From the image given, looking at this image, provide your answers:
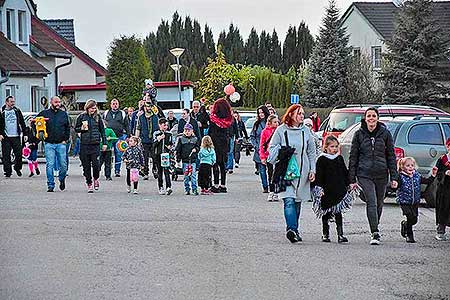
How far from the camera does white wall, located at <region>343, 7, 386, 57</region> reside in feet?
207

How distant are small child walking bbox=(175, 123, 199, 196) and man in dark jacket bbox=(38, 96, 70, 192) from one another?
2198 mm

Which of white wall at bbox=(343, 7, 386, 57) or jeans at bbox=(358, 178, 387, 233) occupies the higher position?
white wall at bbox=(343, 7, 386, 57)

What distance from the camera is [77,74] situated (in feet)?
194

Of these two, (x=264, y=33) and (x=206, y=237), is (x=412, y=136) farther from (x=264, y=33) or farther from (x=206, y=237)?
(x=264, y=33)

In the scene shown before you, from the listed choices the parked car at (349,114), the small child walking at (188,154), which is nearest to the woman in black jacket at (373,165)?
the small child walking at (188,154)

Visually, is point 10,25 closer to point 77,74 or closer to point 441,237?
point 77,74

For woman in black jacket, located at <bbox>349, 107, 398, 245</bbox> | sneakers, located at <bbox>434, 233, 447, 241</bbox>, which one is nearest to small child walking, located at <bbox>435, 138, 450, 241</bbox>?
sneakers, located at <bbox>434, 233, 447, 241</bbox>

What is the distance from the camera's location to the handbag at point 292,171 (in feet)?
41.8

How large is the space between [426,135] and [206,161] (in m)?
4.17

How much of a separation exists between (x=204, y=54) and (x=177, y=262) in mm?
74573

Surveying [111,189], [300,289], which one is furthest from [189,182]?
[300,289]

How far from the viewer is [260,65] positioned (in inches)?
3356

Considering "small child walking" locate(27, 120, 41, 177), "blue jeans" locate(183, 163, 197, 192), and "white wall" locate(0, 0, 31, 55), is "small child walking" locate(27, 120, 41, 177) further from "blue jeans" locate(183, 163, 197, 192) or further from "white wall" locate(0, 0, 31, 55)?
"white wall" locate(0, 0, 31, 55)

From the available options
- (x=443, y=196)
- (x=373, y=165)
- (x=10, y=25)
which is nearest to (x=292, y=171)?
(x=373, y=165)
